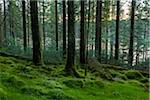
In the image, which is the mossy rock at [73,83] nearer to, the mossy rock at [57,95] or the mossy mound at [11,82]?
the mossy rock at [57,95]

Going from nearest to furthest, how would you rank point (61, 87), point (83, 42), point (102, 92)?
point (61, 87) → point (102, 92) → point (83, 42)

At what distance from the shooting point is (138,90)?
14203mm

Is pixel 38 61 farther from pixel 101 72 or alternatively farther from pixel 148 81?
pixel 148 81

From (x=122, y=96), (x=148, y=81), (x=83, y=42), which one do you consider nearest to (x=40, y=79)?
(x=122, y=96)

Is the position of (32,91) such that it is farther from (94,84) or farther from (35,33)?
(35,33)

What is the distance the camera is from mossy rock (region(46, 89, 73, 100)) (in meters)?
10.2

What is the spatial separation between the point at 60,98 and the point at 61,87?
1291mm

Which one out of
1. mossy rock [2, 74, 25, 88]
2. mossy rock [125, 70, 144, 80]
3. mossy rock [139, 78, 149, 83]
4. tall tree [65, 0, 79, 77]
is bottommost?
mossy rock [139, 78, 149, 83]

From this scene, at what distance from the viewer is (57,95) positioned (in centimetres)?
1032

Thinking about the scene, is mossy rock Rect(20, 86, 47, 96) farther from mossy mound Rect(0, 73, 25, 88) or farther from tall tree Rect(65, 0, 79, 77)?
tall tree Rect(65, 0, 79, 77)

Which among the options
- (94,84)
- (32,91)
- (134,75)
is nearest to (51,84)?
(32,91)

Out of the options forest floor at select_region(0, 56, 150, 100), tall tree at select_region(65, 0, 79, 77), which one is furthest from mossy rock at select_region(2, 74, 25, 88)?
tall tree at select_region(65, 0, 79, 77)

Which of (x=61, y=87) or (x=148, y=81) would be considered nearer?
(x=61, y=87)

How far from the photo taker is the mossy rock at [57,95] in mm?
10178
